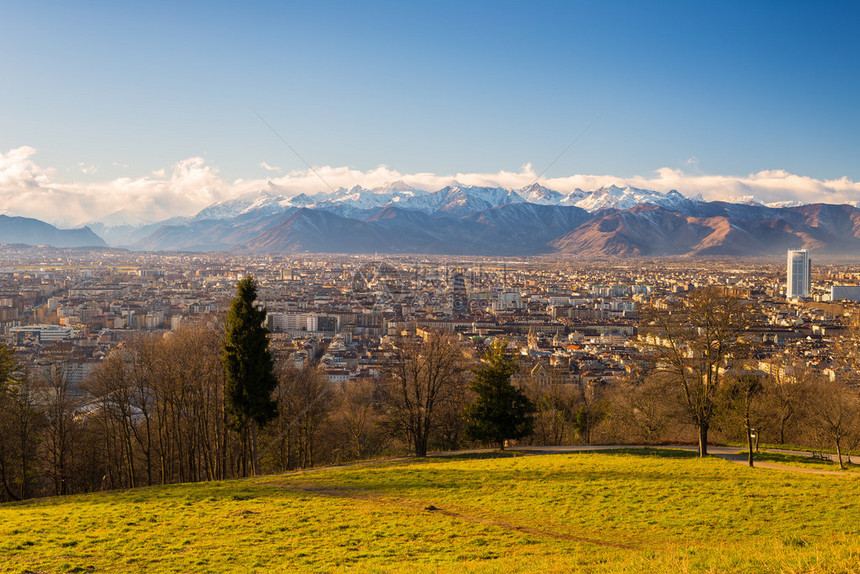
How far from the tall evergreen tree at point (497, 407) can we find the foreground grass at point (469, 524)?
7125 millimetres

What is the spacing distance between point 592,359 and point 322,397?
40.4 m

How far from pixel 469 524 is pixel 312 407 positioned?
1848 cm

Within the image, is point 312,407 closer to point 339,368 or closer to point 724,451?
point 724,451

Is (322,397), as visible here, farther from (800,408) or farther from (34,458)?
(800,408)

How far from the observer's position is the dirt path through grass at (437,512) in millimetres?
12281

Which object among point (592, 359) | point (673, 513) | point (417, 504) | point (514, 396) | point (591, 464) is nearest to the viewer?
point (673, 513)

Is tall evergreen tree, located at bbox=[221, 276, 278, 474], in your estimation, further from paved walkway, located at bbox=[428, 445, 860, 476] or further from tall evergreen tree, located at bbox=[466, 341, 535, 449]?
tall evergreen tree, located at bbox=[466, 341, 535, 449]

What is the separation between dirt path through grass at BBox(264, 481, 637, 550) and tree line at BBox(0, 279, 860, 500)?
6977 mm

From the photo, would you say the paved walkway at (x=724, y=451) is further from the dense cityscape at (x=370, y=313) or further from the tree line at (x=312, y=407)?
the dense cityscape at (x=370, y=313)

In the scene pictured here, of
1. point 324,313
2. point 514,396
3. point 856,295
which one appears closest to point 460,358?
point 514,396

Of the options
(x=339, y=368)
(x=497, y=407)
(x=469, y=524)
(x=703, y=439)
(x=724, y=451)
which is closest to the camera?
(x=469, y=524)

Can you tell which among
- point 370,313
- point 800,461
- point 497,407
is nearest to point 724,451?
point 800,461

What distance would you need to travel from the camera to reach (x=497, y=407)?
89.5 ft

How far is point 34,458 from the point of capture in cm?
2378
